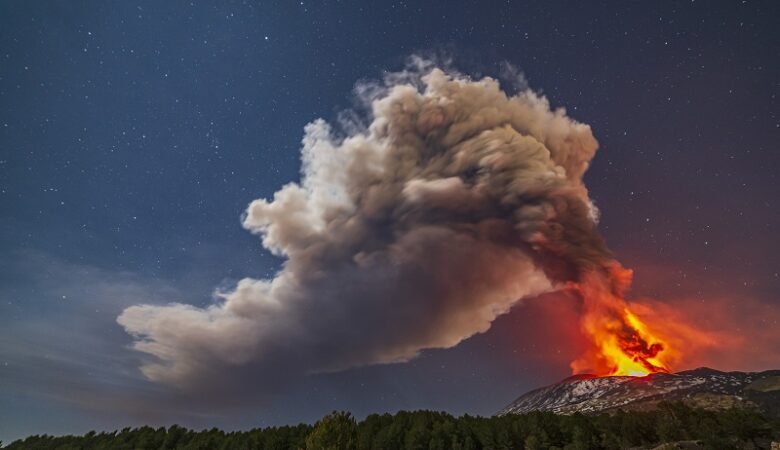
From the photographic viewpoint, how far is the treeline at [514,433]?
9819 centimetres

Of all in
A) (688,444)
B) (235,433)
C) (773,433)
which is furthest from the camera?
(235,433)

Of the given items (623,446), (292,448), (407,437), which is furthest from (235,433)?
(623,446)

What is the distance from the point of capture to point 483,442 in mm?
124312

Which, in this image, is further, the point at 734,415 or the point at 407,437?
the point at 407,437

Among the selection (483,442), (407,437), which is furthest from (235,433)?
(483,442)

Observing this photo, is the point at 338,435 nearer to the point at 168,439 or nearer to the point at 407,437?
the point at 407,437

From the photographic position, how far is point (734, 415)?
109188 millimetres

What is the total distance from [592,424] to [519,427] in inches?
798

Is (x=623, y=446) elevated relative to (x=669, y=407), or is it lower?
lower

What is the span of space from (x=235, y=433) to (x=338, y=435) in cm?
12226

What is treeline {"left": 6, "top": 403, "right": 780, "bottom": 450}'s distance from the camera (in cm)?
9819

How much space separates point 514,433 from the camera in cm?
12450

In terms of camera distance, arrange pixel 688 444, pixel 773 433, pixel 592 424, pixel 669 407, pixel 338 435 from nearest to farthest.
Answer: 1. pixel 338 435
2. pixel 688 444
3. pixel 773 433
4. pixel 592 424
5. pixel 669 407

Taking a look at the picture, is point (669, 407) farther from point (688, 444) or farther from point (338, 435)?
point (338, 435)
